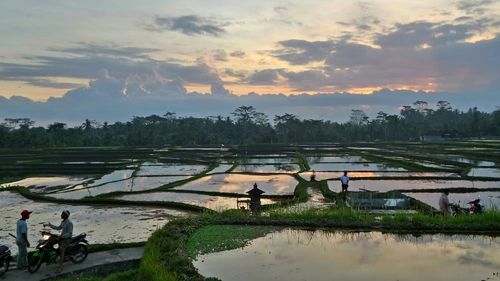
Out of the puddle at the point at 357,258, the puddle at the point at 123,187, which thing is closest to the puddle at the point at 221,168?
the puddle at the point at 123,187

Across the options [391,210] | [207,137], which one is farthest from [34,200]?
[207,137]

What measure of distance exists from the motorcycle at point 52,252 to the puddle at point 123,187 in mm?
12700

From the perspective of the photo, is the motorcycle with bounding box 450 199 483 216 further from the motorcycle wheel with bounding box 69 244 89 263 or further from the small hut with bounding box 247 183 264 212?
the motorcycle wheel with bounding box 69 244 89 263

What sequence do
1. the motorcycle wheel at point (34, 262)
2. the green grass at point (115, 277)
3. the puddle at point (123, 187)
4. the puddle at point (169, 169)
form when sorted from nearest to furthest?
the green grass at point (115, 277) → the motorcycle wheel at point (34, 262) → the puddle at point (123, 187) → the puddle at point (169, 169)

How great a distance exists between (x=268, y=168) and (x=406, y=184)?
13.1 metres

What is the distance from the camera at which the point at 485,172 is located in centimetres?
2975

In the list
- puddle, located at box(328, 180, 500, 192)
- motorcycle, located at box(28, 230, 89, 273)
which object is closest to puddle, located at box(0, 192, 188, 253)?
motorcycle, located at box(28, 230, 89, 273)

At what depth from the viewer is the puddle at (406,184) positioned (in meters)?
23.7

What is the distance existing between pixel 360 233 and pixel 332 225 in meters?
0.94

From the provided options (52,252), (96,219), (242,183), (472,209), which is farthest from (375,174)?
(52,252)

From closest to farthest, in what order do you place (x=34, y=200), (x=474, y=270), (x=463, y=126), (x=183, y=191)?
(x=474, y=270) < (x=34, y=200) < (x=183, y=191) < (x=463, y=126)

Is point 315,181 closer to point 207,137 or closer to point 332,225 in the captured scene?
point 332,225

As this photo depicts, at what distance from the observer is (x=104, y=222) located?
1644cm

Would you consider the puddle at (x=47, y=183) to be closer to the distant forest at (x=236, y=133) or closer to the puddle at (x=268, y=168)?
the puddle at (x=268, y=168)
